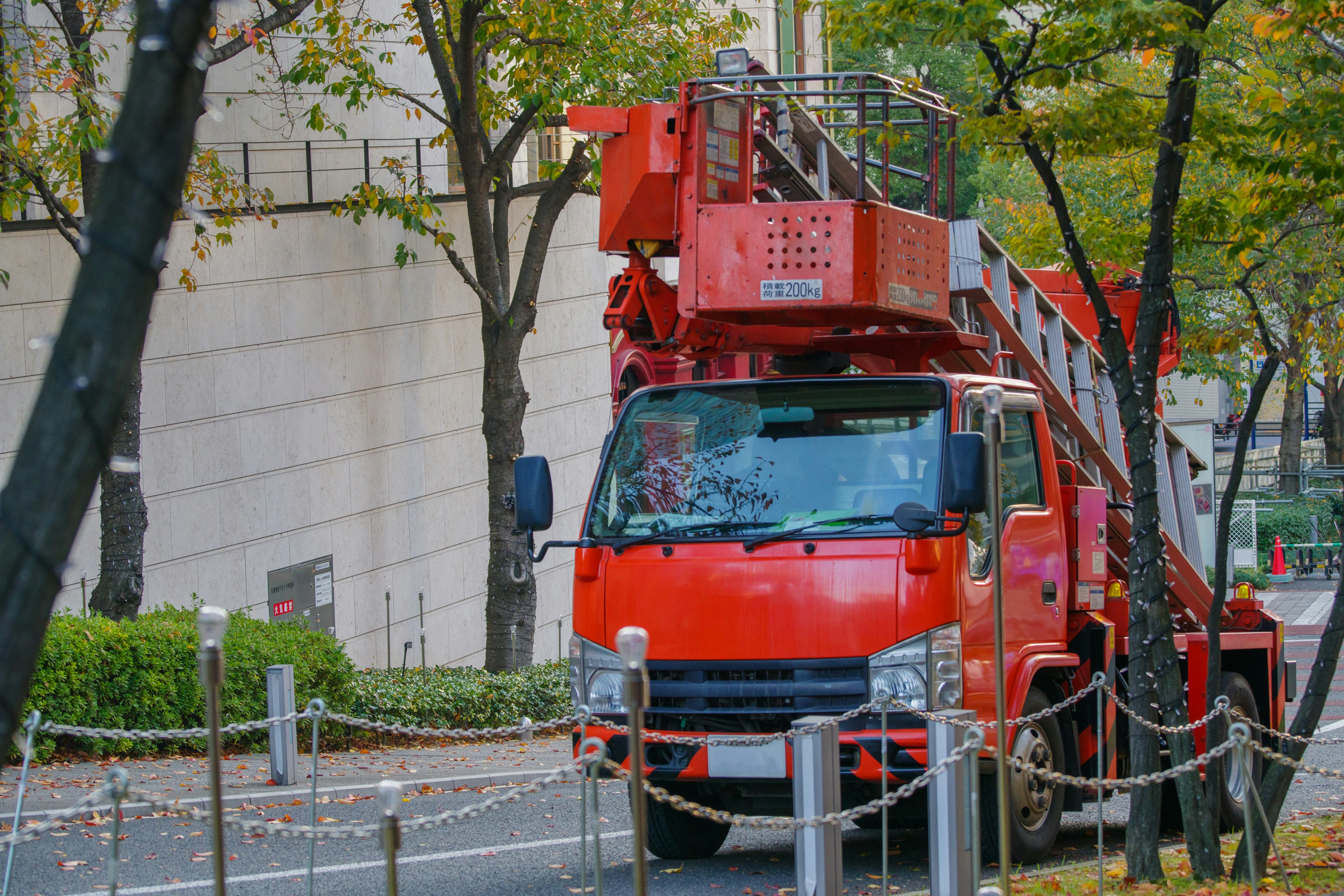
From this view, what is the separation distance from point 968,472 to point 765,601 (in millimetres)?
1146

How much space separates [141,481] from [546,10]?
19.3 ft

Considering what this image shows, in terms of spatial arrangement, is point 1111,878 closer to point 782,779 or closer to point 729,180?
Result: point 782,779

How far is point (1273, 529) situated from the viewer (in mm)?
35438

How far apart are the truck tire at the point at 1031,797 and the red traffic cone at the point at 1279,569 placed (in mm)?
26822

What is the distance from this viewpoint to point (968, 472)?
6.90 metres

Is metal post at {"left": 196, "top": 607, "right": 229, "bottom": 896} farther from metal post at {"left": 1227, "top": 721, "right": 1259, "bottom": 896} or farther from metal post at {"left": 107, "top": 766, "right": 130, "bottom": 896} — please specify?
metal post at {"left": 1227, "top": 721, "right": 1259, "bottom": 896}

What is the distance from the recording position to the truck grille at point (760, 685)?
715 centimetres

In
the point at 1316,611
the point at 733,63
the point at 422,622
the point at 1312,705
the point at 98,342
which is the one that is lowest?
the point at 1316,611

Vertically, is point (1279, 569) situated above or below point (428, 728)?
below

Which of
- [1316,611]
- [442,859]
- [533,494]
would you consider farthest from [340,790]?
[1316,611]

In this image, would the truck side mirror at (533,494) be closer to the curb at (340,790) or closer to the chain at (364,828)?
the curb at (340,790)

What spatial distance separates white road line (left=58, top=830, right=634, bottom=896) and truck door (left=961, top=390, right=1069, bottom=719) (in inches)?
75.2

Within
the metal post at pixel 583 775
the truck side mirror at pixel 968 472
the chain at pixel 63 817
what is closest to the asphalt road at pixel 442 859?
the metal post at pixel 583 775

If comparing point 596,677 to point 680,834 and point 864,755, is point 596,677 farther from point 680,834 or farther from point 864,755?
point 864,755
